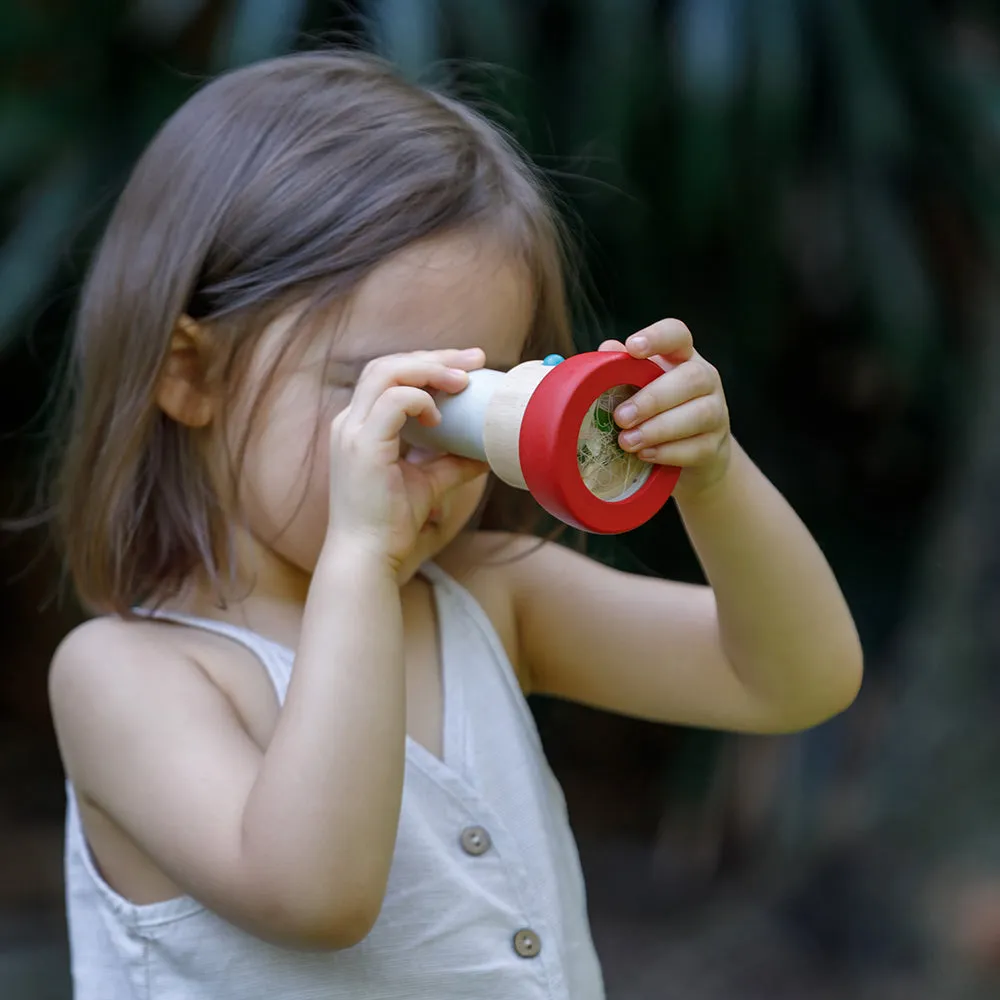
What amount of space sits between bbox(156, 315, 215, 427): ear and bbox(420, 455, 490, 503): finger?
151 mm

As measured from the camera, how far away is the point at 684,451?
598 mm

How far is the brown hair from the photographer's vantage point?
701 mm

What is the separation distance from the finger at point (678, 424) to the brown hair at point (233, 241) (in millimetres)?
189

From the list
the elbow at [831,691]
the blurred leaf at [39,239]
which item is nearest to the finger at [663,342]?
the elbow at [831,691]

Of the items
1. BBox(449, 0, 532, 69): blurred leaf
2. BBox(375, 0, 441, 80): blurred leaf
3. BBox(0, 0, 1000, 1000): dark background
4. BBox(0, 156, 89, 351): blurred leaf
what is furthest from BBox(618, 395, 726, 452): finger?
BBox(0, 156, 89, 351): blurred leaf

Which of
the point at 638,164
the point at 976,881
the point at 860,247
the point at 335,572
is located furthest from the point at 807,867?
the point at 335,572

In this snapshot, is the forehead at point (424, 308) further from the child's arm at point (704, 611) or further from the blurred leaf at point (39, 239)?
the blurred leaf at point (39, 239)

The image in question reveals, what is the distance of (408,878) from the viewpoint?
0.69 metres

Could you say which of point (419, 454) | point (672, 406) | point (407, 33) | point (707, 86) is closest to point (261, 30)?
point (407, 33)

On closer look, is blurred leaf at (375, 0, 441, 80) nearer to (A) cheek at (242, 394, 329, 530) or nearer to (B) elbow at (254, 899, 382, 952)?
(A) cheek at (242, 394, 329, 530)

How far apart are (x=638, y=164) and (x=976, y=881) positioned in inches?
36.2

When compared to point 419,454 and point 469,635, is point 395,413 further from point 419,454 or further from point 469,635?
point 469,635

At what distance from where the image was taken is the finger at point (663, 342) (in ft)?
1.88

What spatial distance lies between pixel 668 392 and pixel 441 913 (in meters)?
0.32
